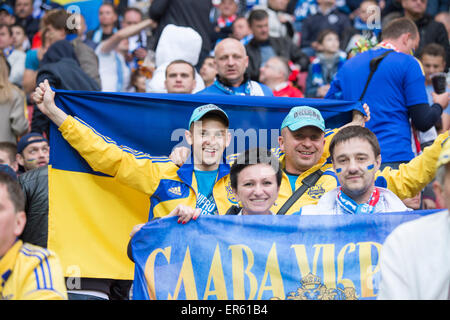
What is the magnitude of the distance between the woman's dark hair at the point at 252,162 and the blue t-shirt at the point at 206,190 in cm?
39

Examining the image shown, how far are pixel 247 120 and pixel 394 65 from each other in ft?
4.93

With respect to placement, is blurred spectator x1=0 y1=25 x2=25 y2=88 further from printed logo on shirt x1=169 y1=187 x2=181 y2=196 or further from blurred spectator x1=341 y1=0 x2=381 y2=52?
printed logo on shirt x1=169 y1=187 x2=181 y2=196

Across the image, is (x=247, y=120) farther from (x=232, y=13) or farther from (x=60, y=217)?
(x=232, y=13)

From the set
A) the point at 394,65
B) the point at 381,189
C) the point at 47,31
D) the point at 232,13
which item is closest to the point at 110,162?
the point at 381,189

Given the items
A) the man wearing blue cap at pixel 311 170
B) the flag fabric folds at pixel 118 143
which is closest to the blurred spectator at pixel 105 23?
the flag fabric folds at pixel 118 143

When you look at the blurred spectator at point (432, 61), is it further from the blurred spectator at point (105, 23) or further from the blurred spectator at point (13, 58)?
the blurred spectator at point (13, 58)

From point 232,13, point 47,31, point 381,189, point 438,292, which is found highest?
point 232,13

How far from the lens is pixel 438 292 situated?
3.00 m

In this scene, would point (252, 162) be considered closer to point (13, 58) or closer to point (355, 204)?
point (355, 204)

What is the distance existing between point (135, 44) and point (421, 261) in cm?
853

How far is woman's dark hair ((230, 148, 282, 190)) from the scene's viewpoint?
15.9ft

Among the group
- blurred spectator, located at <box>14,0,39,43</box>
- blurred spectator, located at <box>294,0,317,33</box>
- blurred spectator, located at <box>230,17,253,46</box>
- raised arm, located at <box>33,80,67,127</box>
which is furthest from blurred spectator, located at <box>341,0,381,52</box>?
blurred spectator, located at <box>14,0,39,43</box>

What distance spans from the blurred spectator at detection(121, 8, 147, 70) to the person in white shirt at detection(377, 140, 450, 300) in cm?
738

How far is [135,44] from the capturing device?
1090 cm
